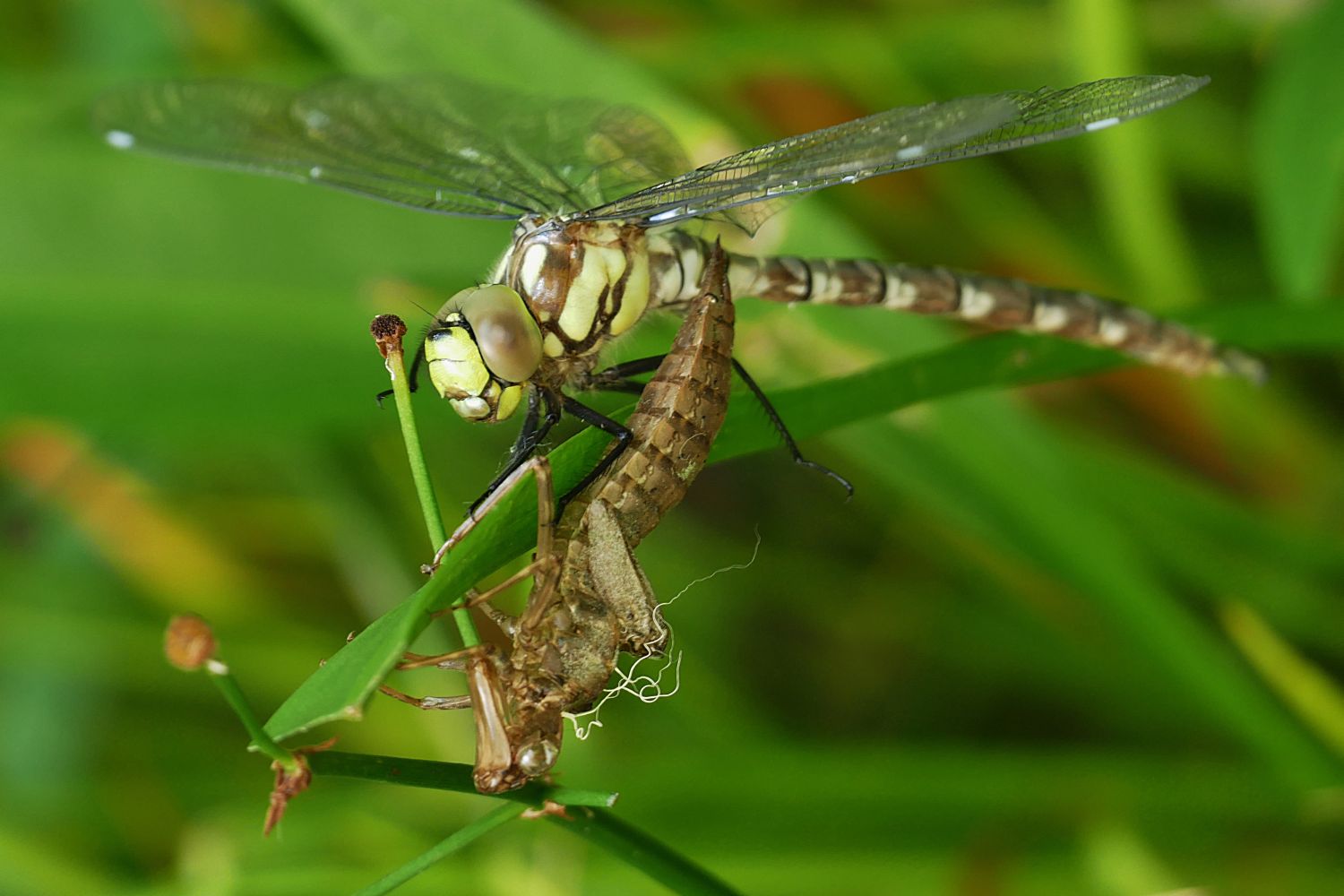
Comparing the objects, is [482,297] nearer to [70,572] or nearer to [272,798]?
[272,798]

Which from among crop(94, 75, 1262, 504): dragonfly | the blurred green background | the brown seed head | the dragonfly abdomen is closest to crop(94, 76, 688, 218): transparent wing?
crop(94, 75, 1262, 504): dragonfly

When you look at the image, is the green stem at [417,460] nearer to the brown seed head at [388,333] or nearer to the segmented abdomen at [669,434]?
the brown seed head at [388,333]

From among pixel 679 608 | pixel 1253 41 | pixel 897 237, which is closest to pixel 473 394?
pixel 679 608

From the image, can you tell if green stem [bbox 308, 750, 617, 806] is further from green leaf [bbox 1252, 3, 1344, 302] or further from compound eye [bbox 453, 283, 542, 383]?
green leaf [bbox 1252, 3, 1344, 302]

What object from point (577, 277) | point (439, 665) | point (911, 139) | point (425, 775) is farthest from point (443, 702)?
point (911, 139)

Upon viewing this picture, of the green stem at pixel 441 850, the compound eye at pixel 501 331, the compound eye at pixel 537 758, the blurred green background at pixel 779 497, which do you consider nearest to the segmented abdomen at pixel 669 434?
the compound eye at pixel 501 331

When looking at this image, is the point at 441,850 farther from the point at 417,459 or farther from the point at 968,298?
the point at 968,298
